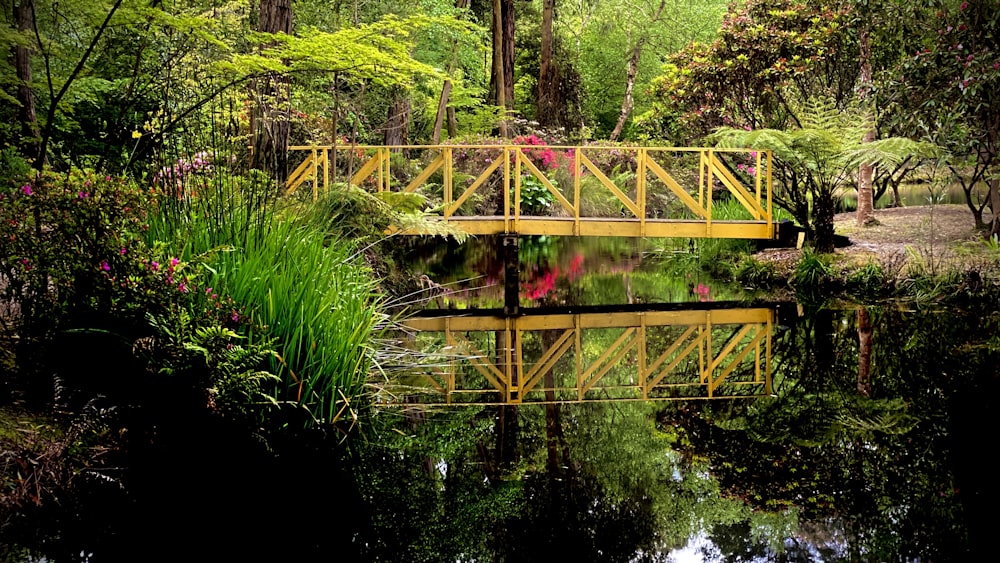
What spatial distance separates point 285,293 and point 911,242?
800 centimetres

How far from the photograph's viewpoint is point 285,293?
13.0 ft

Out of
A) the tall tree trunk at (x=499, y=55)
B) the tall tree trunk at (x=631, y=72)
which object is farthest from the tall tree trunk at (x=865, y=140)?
the tall tree trunk at (x=631, y=72)

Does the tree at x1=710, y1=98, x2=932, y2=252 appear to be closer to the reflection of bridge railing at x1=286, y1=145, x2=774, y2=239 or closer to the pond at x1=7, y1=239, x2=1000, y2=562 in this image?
the reflection of bridge railing at x1=286, y1=145, x2=774, y2=239

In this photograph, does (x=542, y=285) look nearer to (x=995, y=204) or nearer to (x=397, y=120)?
(x=397, y=120)

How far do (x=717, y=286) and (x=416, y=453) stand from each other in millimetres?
6564

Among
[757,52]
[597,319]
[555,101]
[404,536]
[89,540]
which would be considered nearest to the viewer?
[89,540]

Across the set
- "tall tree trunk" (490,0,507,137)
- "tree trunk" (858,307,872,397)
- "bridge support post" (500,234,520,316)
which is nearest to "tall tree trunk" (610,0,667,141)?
"tall tree trunk" (490,0,507,137)

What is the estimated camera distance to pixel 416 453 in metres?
3.93

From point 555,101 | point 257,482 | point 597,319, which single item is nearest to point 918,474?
point 257,482

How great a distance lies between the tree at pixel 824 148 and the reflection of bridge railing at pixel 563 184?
36 centimetres

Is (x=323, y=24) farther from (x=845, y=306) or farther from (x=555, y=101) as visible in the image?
(x=845, y=306)

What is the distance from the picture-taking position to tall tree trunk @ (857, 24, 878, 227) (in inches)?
392

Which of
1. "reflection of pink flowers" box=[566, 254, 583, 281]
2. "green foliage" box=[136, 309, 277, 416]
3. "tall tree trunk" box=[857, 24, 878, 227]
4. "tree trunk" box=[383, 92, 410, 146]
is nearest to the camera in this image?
"green foliage" box=[136, 309, 277, 416]

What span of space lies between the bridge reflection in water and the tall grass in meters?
0.43
